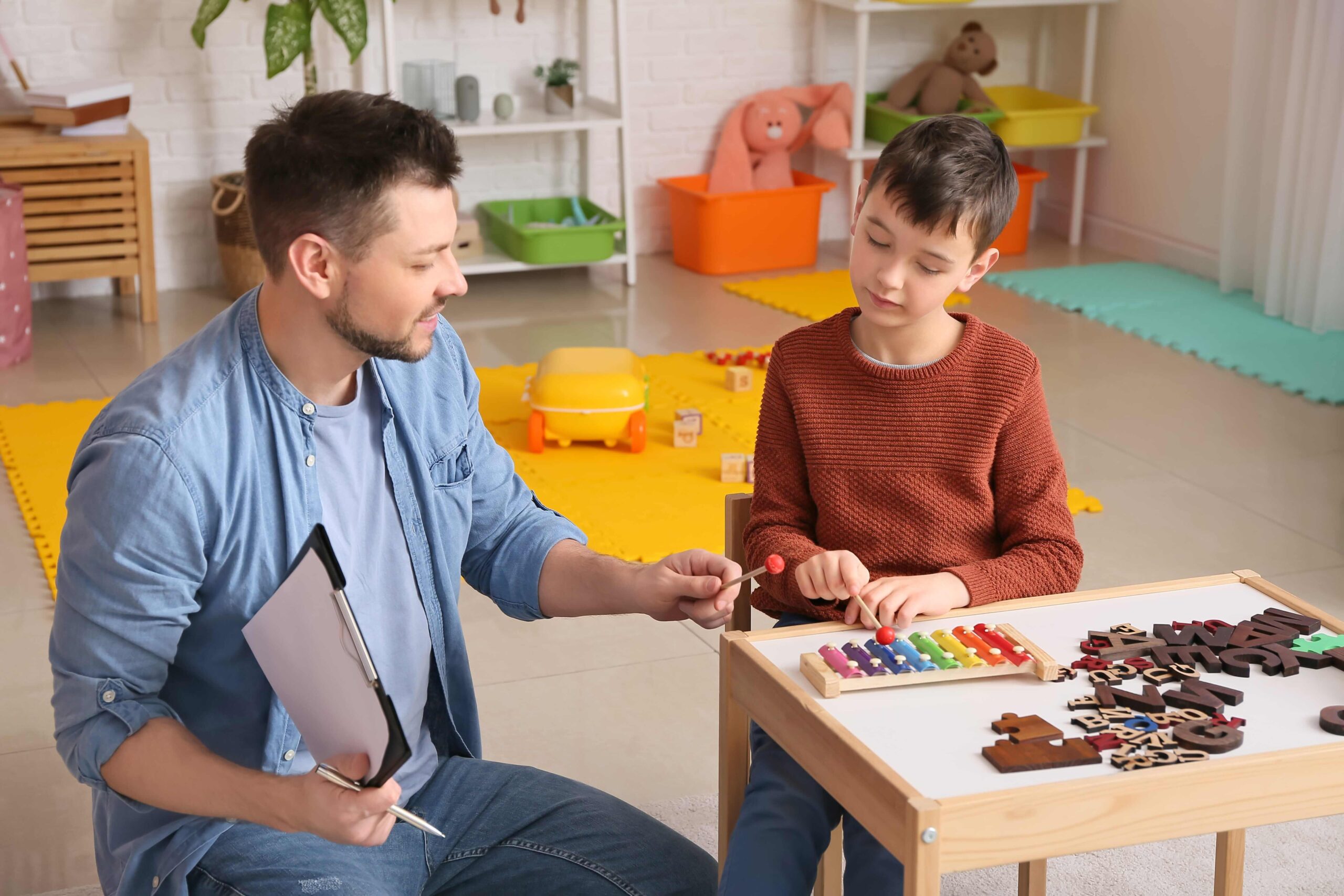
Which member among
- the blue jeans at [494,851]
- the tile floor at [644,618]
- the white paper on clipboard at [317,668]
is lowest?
the tile floor at [644,618]

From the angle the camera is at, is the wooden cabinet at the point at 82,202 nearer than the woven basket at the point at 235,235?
Yes

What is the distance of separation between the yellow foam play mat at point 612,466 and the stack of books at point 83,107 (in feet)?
3.31

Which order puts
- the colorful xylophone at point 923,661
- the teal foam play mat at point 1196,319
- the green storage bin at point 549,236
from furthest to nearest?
1. the green storage bin at point 549,236
2. the teal foam play mat at point 1196,319
3. the colorful xylophone at point 923,661

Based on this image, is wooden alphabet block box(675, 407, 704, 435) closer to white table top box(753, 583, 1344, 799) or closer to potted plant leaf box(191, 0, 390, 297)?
potted plant leaf box(191, 0, 390, 297)

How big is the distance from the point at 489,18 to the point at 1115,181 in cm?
235

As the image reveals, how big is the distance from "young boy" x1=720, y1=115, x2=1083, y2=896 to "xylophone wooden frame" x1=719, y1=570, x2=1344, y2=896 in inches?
15.0

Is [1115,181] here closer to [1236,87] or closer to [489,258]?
[1236,87]

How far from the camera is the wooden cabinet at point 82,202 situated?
412cm

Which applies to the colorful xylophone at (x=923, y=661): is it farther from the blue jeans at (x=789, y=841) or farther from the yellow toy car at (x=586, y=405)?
the yellow toy car at (x=586, y=405)

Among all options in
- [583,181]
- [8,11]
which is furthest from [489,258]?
[8,11]

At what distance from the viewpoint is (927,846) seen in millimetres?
1026

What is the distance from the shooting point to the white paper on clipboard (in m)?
1.04

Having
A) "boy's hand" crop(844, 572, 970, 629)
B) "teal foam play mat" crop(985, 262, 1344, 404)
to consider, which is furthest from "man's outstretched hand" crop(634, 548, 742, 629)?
"teal foam play mat" crop(985, 262, 1344, 404)

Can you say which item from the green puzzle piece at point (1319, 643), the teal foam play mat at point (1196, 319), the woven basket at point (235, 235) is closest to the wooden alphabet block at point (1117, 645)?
the green puzzle piece at point (1319, 643)
